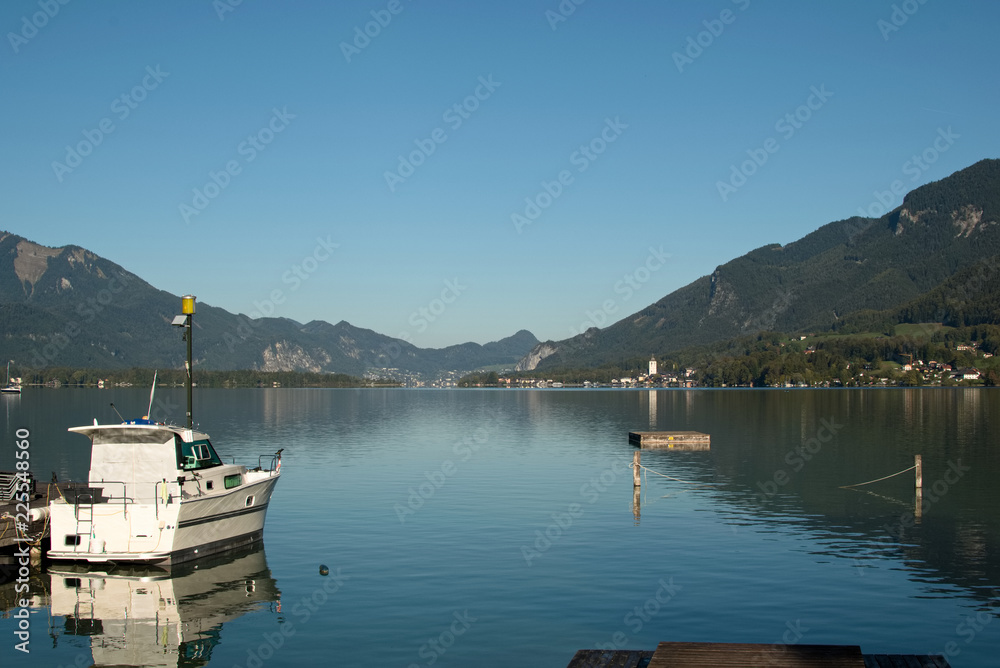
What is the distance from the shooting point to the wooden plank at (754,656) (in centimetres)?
1728

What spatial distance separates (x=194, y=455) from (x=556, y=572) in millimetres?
14278

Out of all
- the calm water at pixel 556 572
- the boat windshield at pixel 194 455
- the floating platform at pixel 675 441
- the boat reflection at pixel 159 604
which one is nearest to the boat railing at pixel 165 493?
the boat windshield at pixel 194 455

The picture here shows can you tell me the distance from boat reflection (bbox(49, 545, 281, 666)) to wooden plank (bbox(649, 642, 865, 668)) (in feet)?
38.7

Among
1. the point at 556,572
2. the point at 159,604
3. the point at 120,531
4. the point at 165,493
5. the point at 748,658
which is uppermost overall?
the point at 165,493

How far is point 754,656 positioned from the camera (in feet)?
58.5

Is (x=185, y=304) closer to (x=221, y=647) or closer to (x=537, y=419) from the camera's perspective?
(x=221, y=647)

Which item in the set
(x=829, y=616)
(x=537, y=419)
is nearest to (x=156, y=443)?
(x=829, y=616)

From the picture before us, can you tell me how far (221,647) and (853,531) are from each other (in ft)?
88.6

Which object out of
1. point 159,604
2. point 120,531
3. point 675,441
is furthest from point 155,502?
point 675,441

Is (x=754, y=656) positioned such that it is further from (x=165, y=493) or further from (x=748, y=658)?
(x=165, y=493)

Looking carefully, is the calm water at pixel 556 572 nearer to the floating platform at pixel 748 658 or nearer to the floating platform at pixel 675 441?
the floating platform at pixel 748 658

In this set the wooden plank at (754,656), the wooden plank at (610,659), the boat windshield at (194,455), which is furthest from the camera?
the boat windshield at (194,455)

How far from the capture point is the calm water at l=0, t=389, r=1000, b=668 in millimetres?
22797

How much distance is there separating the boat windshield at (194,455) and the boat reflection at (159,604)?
11.6 ft
